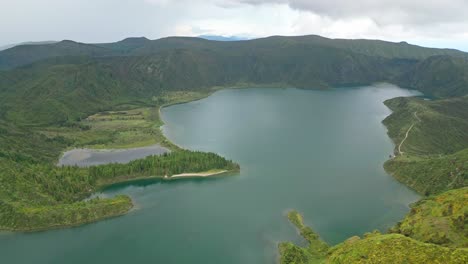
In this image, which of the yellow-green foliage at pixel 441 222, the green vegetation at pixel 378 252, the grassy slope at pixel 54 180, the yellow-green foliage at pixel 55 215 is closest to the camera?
the green vegetation at pixel 378 252

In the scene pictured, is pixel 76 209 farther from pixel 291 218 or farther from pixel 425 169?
pixel 425 169

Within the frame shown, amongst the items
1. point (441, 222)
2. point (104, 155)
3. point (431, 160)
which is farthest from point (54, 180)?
point (431, 160)

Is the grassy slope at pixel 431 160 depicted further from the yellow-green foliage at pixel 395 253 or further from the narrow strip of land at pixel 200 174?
Result: the narrow strip of land at pixel 200 174

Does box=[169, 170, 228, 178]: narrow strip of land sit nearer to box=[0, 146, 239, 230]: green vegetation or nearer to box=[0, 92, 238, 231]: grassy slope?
box=[0, 146, 239, 230]: green vegetation

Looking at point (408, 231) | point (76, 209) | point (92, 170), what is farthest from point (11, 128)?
point (408, 231)

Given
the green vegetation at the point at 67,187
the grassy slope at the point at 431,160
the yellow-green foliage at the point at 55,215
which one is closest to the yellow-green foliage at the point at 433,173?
the grassy slope at the point at 431,160

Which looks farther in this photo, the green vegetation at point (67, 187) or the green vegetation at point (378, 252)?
the green vegetation at point (67, 187)

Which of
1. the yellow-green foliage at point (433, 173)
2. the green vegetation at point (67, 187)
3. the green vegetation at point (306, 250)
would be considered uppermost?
the yellow-green foliage at point (433, 173)
